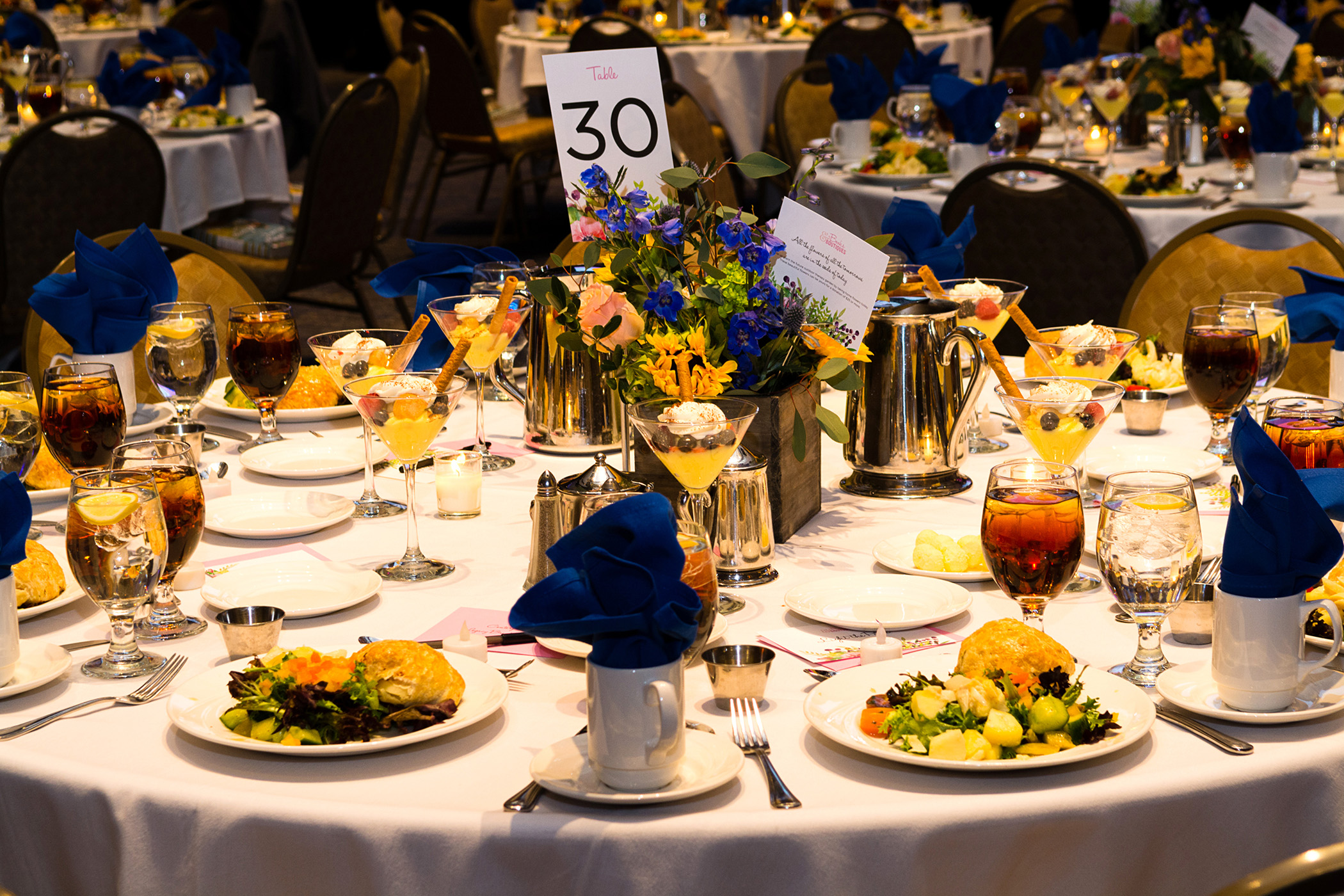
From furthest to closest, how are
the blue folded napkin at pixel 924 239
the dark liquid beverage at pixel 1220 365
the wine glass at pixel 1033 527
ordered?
the blue folded napkin at pixel 924 239 < the dark liquid beverage at pixel 1220 365 < the wine glass at pixel 1033 527

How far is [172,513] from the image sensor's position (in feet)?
4.67

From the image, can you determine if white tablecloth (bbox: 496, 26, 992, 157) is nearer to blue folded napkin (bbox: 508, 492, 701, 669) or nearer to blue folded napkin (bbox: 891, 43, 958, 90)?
blue folded napkin (bbox: 891, 43, 958, 90)

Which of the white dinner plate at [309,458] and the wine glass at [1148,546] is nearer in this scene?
the wine glass at [1148,546]

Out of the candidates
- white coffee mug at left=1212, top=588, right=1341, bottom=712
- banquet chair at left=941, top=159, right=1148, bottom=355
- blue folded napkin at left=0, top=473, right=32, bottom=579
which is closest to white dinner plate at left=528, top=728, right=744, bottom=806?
white coffee mug at left=1212, top=588, right=1341, bottom=712

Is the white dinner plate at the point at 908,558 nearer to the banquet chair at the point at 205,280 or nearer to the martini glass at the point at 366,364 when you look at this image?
the martini glass at the point at 366,364

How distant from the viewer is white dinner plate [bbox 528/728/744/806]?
3.42 feet

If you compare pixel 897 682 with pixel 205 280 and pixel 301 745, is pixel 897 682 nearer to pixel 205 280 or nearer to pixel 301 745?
pixel 301 745

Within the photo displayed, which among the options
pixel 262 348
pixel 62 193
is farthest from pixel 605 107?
pixel 62 193

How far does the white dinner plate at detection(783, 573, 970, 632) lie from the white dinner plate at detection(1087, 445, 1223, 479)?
0.49 metres

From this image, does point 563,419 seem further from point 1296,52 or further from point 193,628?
point 1296,52

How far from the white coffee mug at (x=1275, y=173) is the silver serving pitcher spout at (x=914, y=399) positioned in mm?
2239

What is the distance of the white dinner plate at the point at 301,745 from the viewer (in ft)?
3.69

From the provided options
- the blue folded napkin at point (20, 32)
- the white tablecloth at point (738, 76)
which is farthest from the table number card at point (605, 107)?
the blue folded napkin at point (20, 32)

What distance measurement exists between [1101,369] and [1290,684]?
0.82m
